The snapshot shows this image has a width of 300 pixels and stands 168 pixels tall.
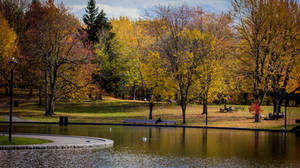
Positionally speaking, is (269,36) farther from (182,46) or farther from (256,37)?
(182,46)

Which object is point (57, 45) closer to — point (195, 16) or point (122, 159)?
point (195, 16)

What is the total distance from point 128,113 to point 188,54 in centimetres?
1663

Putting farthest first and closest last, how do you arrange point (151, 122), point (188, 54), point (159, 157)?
1. point (188, 54)
2. point (151, 122)
3. point (159, 157)

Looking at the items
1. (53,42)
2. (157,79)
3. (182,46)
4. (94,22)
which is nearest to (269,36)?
(182,46)

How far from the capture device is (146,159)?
18.8 m

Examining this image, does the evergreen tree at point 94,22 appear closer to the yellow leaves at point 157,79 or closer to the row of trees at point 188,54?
the row of trees at point 188,54

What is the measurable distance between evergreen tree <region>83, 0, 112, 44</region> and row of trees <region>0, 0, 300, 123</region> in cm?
981

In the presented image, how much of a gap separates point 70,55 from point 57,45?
3187 mm

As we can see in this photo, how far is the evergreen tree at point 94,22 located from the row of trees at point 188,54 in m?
9.81

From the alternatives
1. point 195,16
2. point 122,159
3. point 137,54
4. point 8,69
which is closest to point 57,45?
point 8,69

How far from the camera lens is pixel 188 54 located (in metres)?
50.0

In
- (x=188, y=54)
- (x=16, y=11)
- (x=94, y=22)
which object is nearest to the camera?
(x=188, y=54)

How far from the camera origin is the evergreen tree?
7350 cm

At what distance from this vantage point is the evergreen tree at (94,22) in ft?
241
